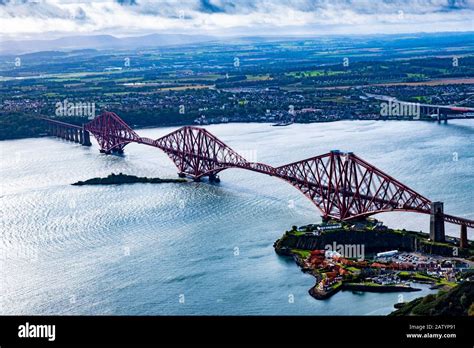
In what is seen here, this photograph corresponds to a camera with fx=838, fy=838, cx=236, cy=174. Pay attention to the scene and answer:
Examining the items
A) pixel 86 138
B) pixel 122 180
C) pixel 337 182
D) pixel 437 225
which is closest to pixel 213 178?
pixel 122 180

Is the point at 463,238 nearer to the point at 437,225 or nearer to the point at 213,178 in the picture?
the point at 437,225

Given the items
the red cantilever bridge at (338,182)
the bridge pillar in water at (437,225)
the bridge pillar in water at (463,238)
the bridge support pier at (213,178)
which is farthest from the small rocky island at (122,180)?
the bridge pillar in water at (463,238)

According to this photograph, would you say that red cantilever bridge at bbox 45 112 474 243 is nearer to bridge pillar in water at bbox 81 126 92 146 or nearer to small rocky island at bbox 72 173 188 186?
small rocky island at bbox 72 173 188 186

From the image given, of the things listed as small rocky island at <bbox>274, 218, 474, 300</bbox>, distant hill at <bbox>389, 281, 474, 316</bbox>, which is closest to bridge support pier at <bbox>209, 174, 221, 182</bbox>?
small rocky island at <bbox>274, 218, 474, 300</bbox>

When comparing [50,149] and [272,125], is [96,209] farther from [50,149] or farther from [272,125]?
[272,125]

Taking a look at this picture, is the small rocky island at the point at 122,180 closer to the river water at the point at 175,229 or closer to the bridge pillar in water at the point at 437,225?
the river water at the point at 175,229
